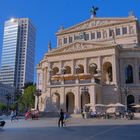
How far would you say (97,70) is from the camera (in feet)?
187

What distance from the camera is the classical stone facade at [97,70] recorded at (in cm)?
5381

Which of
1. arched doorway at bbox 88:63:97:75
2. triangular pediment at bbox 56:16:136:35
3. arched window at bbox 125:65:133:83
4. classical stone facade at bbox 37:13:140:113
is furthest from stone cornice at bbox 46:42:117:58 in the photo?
triangular pediment at bbox 56:16:136:35

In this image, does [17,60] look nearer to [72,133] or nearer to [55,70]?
[55,70]

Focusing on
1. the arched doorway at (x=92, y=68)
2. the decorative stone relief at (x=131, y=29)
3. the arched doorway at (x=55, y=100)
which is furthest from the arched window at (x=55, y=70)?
the decorative stone relief at (x=131, y=29)

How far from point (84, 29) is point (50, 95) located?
2409 centimetres

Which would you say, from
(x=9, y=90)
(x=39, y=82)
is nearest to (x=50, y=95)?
(x=39, y=82)

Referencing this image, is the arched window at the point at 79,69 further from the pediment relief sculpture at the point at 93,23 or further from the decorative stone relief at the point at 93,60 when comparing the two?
the pediment relief sculpture at the point at 93,23

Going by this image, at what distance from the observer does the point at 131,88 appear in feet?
184

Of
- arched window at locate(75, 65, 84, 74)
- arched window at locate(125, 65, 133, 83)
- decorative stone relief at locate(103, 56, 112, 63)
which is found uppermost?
decorative stone relief at locate(103, 56, 112, 63)

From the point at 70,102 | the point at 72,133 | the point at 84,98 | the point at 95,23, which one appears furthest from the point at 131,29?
the point at 72,133

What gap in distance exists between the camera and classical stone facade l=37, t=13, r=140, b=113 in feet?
177

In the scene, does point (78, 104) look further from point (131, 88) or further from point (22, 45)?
point (22, 45)

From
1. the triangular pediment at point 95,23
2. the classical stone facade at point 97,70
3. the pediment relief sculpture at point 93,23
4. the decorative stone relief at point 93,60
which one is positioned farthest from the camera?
the pediment relief sculpture at point 93,23

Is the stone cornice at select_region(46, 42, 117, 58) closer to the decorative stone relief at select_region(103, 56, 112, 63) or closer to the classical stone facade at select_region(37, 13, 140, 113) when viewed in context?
the classical stone facade at select_region(37, 13, 140, 113)
